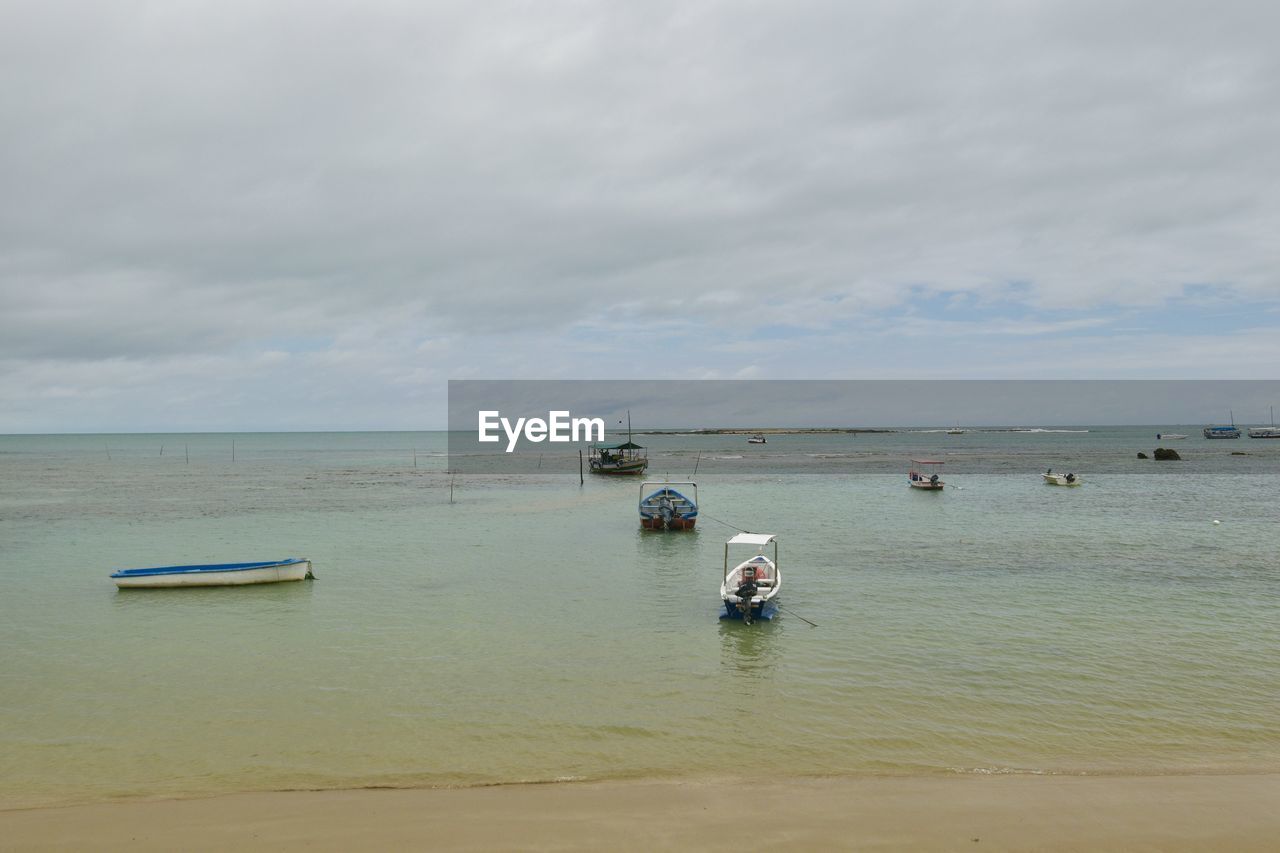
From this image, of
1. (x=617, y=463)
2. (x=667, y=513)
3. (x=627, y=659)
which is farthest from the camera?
(x=617, y=463)

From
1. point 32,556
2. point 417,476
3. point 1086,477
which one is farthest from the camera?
point 417,476

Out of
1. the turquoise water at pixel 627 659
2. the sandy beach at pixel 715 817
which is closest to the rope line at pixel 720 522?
the turquoise water at pixel 627 659

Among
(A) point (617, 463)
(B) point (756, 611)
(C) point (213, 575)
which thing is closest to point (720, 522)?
(B) point (756, 611)

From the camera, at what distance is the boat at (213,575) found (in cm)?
2517

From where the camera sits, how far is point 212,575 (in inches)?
1013

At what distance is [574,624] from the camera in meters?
20.2

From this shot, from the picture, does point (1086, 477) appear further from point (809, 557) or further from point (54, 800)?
point (54, 800)

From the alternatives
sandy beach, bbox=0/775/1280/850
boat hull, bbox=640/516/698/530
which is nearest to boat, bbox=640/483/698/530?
boat hull, bbox=640/516/698/530

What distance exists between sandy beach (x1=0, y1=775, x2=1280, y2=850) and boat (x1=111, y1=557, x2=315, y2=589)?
1642 centimetres

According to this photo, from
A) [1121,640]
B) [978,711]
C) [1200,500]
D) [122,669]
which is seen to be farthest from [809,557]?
[1200,500]

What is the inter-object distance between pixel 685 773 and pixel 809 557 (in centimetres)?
1927

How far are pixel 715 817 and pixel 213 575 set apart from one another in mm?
21862

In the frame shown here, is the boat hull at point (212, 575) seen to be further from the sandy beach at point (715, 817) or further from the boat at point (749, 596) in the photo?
the sandy beach at point (715, 817)

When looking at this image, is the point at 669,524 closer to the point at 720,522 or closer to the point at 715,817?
the point at 720,522
